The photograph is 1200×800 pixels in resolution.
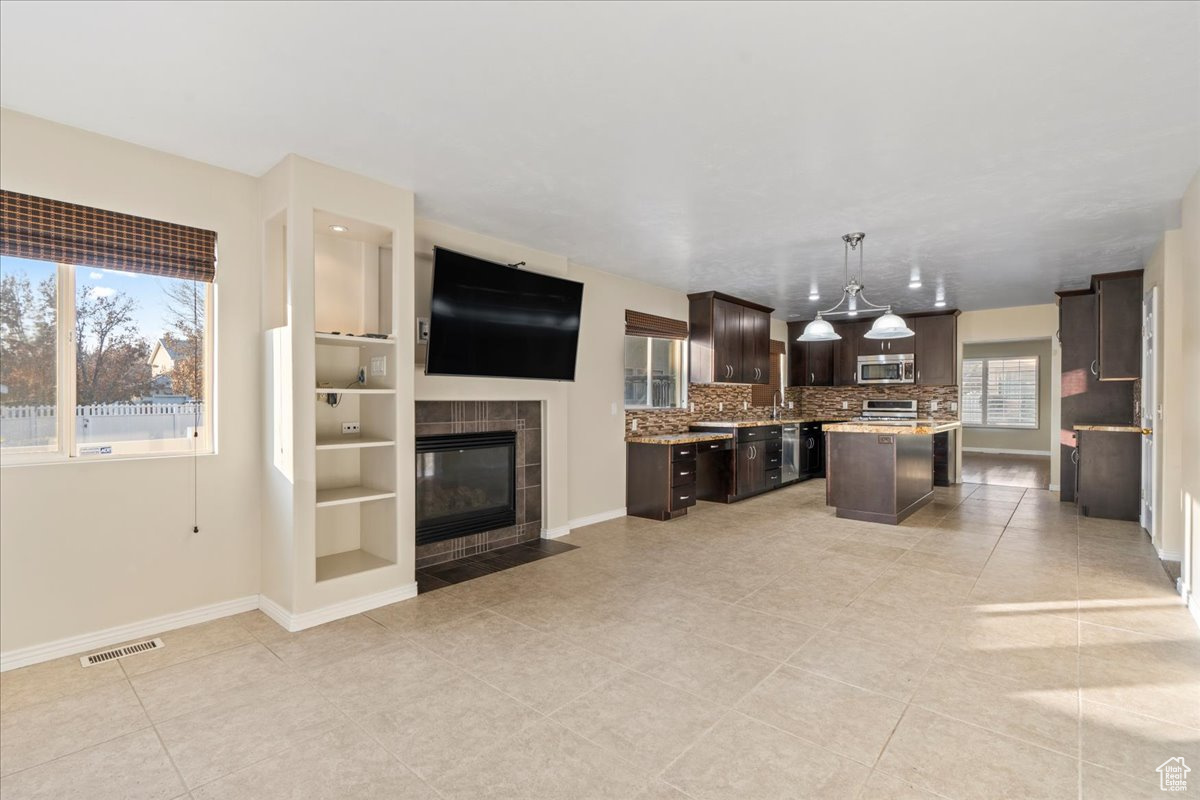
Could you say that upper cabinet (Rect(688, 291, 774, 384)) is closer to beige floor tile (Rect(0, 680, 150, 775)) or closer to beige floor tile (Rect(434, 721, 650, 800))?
beige floor tile (Rect(434, 721, 650, 800))

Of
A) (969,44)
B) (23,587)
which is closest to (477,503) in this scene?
(23,587)

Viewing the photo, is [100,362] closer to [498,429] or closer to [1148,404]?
[498,429]

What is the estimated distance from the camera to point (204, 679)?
2.59m

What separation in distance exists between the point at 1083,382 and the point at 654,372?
4.83 m

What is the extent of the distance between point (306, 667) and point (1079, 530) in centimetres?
640

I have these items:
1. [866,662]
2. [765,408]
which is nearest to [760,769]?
[866,662]

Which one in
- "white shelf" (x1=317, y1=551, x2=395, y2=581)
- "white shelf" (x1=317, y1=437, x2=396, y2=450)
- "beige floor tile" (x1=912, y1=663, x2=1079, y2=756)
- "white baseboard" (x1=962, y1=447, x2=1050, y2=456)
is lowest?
"beige floor tile" (x1=912, y1=663, x2=1079, y2=756)

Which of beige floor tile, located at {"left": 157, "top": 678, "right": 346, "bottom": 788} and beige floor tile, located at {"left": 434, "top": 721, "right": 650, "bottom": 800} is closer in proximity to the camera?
beige floor tile, located at {"left": 434, "top": 721, "right": 650, "bottom": 800}

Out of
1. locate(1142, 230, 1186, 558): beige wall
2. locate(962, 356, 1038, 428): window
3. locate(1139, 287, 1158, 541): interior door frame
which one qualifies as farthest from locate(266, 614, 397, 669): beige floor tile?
locate(962, 356, 1038, 428): window

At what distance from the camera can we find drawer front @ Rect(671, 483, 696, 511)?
19.1 ft

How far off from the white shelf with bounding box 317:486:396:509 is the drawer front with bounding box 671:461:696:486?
3036 mm

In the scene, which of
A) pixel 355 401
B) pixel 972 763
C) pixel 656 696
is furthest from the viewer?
pixel 355 401

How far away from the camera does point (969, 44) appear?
2.07 meters

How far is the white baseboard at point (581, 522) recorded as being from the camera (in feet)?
16.6
